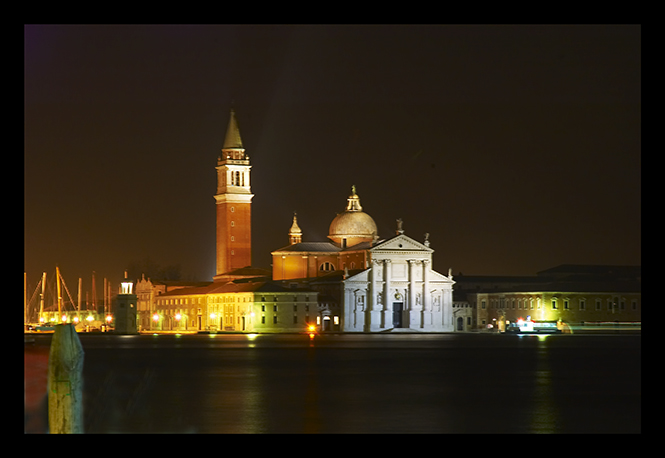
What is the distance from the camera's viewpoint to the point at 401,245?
109 metres

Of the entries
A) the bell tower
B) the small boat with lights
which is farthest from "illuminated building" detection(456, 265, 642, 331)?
the bell tower

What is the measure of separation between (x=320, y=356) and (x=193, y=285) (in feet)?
264

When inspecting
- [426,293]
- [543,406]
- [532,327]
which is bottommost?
[532,327]

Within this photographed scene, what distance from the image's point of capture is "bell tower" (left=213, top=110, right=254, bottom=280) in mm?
126750

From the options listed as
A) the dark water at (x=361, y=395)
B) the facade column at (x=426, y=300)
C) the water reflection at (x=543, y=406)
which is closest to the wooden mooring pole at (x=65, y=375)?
the dark water at (x=361, y=395)

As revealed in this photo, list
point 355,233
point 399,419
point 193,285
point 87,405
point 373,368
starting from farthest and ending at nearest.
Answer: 1. point 193,285
2. point 355,233
3. point 373,368
4. point 87,405
5. point 399,419

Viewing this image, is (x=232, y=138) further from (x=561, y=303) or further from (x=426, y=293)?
(x=561, y=303)

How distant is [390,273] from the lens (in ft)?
357

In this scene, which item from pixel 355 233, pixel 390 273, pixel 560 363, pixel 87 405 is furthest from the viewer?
pixel 355 233

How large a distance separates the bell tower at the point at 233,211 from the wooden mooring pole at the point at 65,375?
373ft

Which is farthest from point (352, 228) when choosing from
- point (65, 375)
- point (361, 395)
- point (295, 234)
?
point (65, 375)

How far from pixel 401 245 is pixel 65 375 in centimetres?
9659
